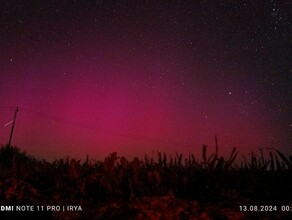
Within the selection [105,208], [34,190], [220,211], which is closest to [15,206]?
[34,190]

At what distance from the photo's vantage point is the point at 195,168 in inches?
148

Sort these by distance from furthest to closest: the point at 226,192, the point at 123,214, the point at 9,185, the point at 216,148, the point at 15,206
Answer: the point at 216,148
the point at 9,185
the point at 226,192
the point at 15,206
the point at 123,214

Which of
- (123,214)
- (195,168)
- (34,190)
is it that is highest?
(195,168)

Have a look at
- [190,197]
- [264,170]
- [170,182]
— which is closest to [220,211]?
[190,197]

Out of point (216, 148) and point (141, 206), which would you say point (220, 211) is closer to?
point (141, 206)

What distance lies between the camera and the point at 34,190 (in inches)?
126

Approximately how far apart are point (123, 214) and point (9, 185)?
1.43 metres

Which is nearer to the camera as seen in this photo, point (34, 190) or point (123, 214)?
point (123, 214)

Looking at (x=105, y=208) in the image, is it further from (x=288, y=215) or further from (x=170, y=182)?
(x=288, y=215)

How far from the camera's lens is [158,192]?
307 centimetres

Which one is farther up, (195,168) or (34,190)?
(195,168)

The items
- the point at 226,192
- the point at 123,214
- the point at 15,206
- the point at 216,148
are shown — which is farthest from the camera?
the point at 216,148

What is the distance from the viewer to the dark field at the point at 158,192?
2484 mm

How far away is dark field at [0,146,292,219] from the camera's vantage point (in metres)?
2.48
